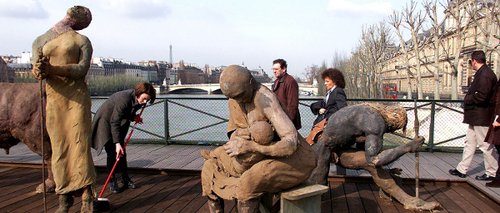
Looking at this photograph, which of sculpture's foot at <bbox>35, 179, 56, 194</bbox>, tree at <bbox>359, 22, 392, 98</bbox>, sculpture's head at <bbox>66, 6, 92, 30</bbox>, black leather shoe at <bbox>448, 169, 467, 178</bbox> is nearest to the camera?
sculpture's head at <bbox>66, 6, 92, 30</bbox>

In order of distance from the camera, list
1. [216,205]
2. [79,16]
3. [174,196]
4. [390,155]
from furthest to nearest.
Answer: [174,196] → [390,155] → [79,16] → [216,205]

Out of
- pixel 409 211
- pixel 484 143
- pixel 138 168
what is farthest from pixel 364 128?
pixel 138 168

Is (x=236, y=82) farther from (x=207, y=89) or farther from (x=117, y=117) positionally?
(x=207, y=89)

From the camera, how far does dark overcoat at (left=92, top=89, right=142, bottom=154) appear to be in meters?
4.46

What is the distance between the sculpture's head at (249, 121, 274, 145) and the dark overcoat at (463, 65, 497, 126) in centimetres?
365

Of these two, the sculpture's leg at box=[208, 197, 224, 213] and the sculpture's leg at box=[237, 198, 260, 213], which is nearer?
the sculpture's leg at box=[237, 198, 260, 213]

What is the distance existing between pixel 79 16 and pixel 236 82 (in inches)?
69.3

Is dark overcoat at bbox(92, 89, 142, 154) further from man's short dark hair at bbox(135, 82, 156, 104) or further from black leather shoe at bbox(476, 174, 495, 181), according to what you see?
black leather shoe at bbox(476, 174, 495, 181)

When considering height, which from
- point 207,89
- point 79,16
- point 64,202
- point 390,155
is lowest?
point 64,202

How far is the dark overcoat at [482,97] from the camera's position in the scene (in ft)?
16.2

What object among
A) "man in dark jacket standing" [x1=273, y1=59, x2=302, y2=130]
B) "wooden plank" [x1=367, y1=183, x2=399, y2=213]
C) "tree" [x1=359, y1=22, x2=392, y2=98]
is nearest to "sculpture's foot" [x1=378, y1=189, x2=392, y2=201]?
"wooden plank" [x1=367, y1=183, x2=399, y2=213]

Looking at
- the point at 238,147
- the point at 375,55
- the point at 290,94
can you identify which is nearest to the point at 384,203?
the point at 290,94

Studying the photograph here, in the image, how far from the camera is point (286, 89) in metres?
5.00

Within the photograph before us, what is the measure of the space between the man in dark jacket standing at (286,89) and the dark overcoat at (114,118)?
1.77 metres
